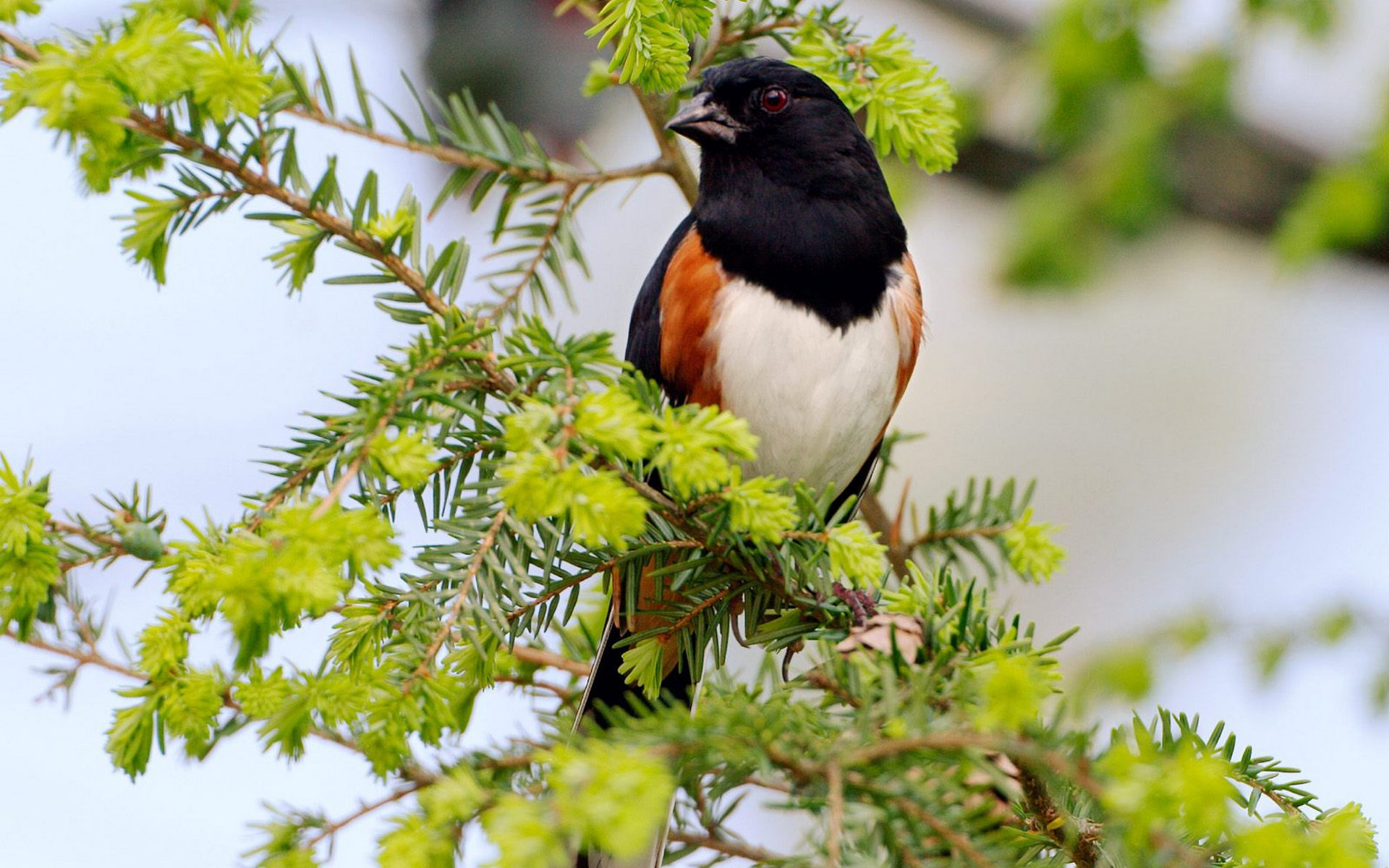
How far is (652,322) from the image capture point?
1.42 m

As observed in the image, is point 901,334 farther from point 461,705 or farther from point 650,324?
point 461,705

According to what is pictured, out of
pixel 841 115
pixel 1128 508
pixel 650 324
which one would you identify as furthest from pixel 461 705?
pixel 1128 508

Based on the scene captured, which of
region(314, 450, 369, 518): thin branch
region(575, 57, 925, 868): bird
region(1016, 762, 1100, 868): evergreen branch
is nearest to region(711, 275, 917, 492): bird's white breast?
region(575, 57, 925, 868): bird

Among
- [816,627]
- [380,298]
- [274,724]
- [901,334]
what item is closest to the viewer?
[274,724]

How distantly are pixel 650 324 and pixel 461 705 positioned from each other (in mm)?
601

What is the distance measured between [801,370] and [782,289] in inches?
3.6

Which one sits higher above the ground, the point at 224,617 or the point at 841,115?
the point at 841,115

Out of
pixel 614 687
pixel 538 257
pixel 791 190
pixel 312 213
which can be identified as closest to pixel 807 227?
pixel 791 190

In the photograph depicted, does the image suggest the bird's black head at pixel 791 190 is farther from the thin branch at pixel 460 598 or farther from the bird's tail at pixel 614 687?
the thin branch at pixel 460 598

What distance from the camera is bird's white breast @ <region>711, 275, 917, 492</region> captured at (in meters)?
1.34

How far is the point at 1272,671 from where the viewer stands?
2.27 meters

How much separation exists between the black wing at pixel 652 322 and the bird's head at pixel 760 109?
106mm

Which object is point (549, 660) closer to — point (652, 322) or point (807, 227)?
point (652, 322)

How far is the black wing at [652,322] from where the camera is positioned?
1.41 m
